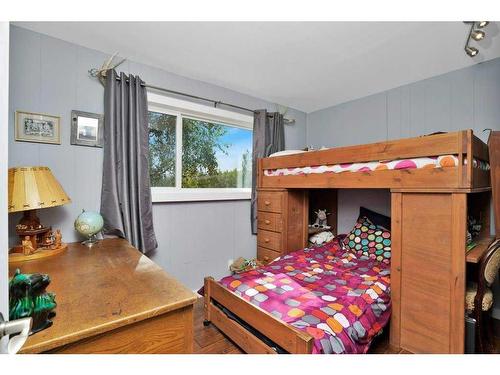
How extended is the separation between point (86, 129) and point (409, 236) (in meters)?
→ 2.46

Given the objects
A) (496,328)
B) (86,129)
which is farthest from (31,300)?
(496,328)

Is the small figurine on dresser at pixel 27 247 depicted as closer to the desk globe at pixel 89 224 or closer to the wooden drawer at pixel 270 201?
the desk globe at pixel 89 224

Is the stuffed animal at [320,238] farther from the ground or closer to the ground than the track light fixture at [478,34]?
closer to the ground

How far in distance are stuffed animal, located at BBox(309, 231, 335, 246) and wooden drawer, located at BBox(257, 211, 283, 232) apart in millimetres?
499

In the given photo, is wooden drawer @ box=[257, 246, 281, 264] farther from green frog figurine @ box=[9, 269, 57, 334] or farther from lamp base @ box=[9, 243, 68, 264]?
green frog figurine @ box=[9, 269, 57, 334]

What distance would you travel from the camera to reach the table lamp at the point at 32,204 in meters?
1.31

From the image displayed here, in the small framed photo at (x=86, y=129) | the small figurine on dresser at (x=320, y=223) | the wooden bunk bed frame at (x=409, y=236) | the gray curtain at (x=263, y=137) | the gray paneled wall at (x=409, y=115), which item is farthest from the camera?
the small figurine on dresser at (x=320, y=223)

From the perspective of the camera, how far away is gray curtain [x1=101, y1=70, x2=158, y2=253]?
1862mm

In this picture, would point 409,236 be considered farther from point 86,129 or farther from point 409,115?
point 86,129

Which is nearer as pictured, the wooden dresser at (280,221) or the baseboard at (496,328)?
the baseboard at (496,328)

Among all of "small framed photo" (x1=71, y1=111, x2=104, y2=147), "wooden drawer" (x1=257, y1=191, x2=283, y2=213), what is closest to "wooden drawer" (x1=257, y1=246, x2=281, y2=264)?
"wooden drawer" (x1=257, y1=191, x2=283, y2=213)

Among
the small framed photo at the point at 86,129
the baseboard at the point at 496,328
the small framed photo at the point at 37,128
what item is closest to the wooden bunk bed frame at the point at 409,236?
the baseboard at the point at 496,328

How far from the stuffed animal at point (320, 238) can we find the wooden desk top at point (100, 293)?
1985 mm
